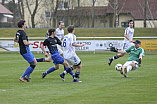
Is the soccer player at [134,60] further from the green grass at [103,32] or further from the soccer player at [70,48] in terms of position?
the green grass at [103,32]

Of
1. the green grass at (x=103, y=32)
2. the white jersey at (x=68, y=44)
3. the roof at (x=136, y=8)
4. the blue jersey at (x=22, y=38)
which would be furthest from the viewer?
the roof at (x=136, y=8)

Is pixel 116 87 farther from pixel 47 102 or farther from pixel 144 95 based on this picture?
pixel 47 102

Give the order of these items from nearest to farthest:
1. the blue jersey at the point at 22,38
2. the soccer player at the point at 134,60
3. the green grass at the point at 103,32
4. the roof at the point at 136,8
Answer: the blue jersey at the point at 22,38 → the soccer player at the point at 134,60 → the green grass at the point at 103,32 → the roof at the point at 136,8

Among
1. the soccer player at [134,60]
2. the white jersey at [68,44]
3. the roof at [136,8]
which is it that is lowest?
the soccer player at [134,60]

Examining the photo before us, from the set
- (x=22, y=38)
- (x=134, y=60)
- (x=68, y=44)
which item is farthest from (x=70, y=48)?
(x=134, y=60)

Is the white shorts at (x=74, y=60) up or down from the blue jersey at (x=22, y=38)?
down

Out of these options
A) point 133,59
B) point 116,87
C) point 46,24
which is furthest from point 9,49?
point 46,24

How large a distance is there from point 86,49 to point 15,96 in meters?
20.5

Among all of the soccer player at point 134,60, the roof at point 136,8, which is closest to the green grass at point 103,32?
the roof at point 136,8

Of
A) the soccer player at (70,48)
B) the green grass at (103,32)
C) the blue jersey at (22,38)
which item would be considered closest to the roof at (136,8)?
the green grass at (103,32)

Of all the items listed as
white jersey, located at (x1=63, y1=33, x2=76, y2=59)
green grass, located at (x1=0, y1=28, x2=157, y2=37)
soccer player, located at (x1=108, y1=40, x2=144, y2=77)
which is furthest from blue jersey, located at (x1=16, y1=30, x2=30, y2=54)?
green grass, located at (x1=0, y1=28, x2=157, y2=37)

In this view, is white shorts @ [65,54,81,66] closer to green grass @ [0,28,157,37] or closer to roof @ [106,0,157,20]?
green grass @ [0,28,157,37]

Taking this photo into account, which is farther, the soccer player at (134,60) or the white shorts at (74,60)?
the soccer player at (134,60)

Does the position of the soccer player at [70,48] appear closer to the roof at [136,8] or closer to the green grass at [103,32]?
the green grass at [103,32]
